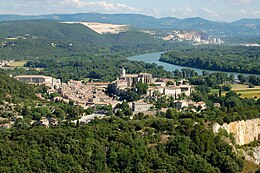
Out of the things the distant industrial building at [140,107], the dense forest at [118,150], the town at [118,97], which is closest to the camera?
the dense forest at [118,150]

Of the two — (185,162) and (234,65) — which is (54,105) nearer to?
(185,162)

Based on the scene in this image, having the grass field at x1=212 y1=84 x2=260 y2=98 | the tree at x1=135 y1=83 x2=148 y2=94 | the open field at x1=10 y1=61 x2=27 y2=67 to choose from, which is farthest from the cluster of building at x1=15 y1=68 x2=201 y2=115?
the open field at x1=10 y1=61 x2=27 y2=67

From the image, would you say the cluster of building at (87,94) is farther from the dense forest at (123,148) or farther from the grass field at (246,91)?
the dense forest at (123,148)

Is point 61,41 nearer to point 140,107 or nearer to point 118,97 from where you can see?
point 118,97

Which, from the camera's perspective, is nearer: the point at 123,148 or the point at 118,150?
the point at 118,150

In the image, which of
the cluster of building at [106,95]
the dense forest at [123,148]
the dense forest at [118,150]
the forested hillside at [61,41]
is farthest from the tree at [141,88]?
the forested hillside at [61,41]

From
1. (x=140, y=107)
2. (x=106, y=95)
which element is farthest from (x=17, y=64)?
(x=140, y=107)

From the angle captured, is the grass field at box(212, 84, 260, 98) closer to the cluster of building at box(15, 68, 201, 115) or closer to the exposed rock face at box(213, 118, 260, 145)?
the cluster of building at box(15, 68, 201, 115)

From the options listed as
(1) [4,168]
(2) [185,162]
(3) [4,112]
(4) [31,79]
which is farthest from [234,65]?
(1) [4,168]

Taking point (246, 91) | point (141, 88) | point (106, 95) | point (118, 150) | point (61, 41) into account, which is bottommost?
point (61, 41)
